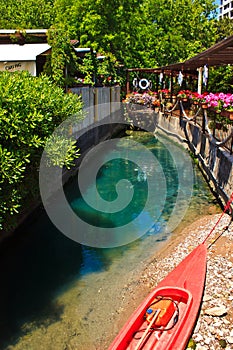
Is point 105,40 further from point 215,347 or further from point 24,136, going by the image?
point 215,347

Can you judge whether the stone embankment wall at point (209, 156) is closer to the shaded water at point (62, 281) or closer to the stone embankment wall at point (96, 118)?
the shaded water at point (62, 281)

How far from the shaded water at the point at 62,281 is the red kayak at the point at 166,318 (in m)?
1.22

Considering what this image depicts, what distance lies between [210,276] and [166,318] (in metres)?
2.12

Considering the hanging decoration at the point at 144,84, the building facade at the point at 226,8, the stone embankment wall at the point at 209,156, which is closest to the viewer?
the stone embankment wall at the point at 209,156

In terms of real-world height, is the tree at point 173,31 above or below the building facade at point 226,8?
below

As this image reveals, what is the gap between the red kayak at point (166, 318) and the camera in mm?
Answer: 5699

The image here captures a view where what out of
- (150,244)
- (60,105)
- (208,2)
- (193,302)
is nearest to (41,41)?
(60,105)

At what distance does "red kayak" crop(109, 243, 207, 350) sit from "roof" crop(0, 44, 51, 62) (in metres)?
9.65

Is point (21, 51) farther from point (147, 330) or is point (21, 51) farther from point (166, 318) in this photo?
point (147, 330)

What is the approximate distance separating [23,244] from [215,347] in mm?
6160

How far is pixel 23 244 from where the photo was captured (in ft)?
34.8

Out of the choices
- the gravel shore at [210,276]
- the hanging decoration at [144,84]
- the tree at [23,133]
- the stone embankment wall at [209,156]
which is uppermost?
the hanging decoration at [144,84]

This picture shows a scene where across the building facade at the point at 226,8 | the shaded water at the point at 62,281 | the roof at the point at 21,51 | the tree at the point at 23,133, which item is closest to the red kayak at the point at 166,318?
the shaded water at the point at 62,281

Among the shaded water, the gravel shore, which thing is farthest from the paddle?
the shaded water
